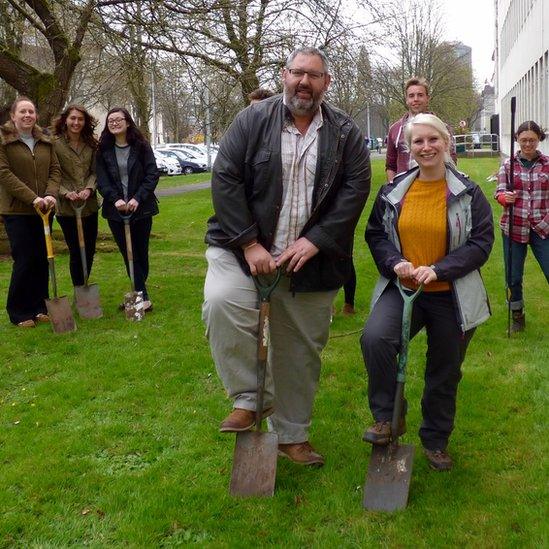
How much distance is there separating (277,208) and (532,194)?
323 cm

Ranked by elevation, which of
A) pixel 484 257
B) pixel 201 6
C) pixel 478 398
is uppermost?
pixel 201 6

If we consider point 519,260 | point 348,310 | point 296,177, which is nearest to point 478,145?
point 348,310

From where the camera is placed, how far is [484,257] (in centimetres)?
353

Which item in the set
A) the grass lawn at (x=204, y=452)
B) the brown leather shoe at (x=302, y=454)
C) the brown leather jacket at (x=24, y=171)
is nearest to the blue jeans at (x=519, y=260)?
the grass lawn at (x=204, y=452)

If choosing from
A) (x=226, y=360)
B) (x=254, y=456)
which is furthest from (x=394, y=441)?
(x=226, y=360)

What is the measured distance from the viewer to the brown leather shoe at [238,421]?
11.6ft

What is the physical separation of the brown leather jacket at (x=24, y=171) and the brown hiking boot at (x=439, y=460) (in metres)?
4.39

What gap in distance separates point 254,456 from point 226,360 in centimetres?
51

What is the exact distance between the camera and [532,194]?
5957 millimetres

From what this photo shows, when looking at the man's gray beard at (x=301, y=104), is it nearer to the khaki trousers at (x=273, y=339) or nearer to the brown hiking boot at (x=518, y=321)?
the khaki trousers at (x=273, y=339)

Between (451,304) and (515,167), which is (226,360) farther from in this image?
(515,167)

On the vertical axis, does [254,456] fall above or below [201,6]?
below

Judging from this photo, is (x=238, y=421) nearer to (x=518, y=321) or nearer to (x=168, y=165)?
(x=518, y=321)

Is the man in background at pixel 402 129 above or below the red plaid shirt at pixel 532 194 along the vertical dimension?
above
